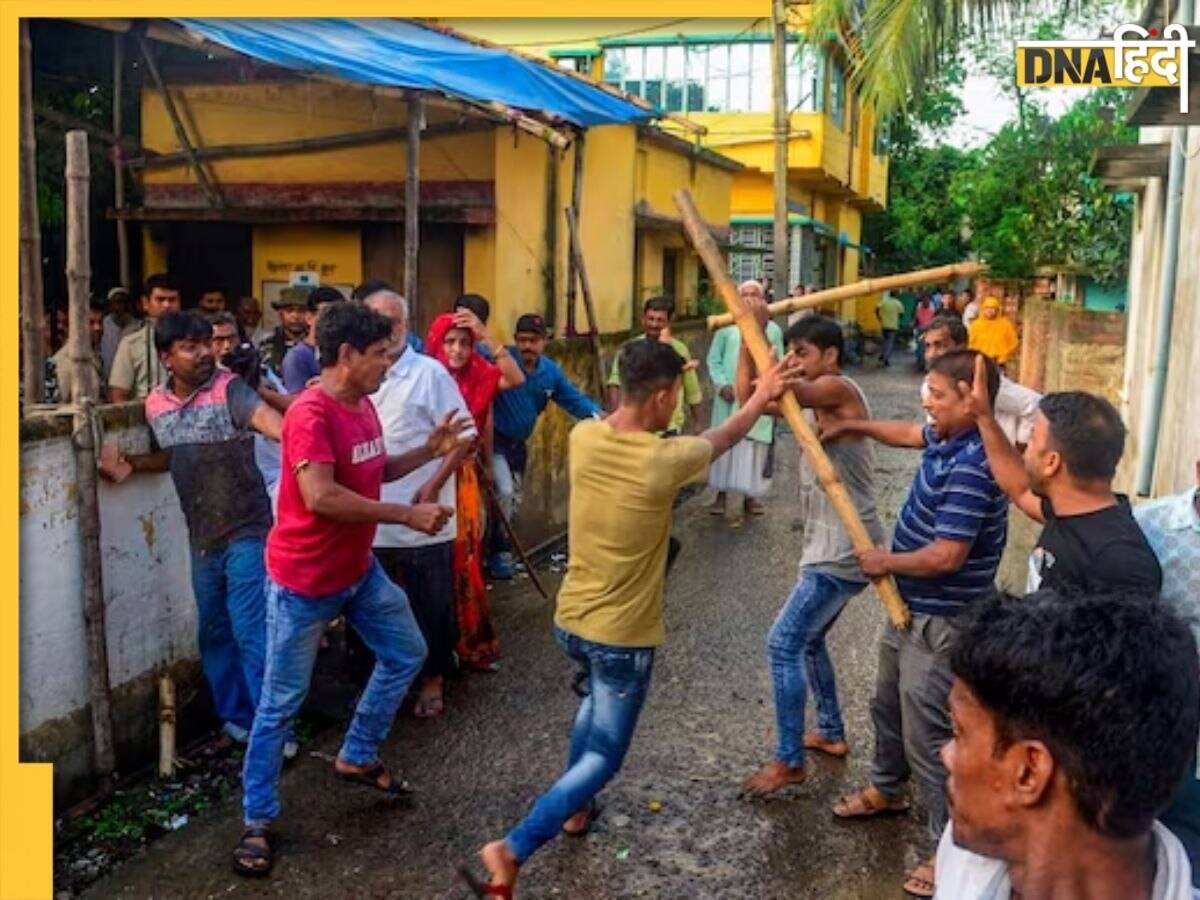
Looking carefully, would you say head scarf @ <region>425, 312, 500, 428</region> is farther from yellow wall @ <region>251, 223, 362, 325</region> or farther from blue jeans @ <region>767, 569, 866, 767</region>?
yellow wall @ <region>251, 223, 362, 325</region>

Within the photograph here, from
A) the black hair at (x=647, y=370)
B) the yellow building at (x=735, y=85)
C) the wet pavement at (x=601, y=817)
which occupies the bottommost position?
the wet pavement at (x=601, y=817)

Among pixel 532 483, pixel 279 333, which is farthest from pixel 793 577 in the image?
pixel 279 333

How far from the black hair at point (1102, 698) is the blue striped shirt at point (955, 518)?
2125 mm

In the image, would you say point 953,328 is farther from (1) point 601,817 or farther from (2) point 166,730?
(2) point 166,730

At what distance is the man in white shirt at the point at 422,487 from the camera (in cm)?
505

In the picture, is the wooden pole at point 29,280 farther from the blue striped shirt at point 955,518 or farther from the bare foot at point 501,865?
the blue striped shirt at point 955,518

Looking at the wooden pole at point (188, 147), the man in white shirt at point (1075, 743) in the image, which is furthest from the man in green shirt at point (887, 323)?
the man in white shirt at point (1075, 743)

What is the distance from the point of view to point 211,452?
4648 millimetres

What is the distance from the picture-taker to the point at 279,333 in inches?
327

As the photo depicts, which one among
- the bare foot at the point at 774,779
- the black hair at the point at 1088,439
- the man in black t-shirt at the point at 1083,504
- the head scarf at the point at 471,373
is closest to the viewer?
the man in black t-shirt at the point at 1083,504

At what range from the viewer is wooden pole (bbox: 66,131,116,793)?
4.30 meters

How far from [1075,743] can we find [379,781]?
134 inches

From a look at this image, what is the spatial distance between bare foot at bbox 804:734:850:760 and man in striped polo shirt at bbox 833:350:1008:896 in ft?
2.76

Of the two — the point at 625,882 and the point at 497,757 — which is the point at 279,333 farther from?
the point at 625,882
